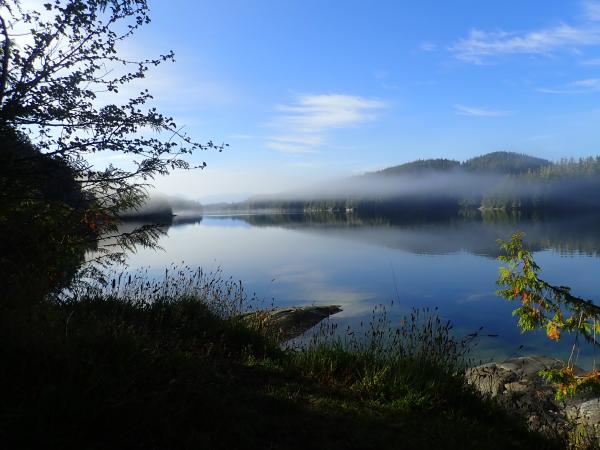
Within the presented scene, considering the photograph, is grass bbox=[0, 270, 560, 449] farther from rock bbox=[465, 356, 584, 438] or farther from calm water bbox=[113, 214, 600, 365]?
calm water bbox=[113, 214, 600, 365]

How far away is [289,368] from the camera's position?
6.84 m

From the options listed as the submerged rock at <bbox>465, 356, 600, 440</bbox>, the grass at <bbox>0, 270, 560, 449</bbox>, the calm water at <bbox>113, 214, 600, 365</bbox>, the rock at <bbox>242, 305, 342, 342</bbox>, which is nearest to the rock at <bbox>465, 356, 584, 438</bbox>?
the submerged rock at <bbox>465, 356, 600, 440</bbox>

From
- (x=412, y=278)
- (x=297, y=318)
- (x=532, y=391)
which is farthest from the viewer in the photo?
(x=412, y=278)

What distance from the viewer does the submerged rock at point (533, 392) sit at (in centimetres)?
927

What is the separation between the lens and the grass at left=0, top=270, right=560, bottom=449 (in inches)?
143

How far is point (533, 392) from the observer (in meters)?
11.2

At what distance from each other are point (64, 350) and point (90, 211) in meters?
3.15

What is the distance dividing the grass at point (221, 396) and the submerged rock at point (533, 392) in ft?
9.47

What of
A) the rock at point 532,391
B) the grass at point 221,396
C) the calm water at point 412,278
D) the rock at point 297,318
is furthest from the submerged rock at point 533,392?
the rock at point 297,318

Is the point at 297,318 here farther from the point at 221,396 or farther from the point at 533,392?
the point at 221,396

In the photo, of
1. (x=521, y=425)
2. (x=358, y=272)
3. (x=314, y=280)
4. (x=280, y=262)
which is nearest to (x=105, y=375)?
(x=521, y=425)

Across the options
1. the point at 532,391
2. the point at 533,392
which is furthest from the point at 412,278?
the point at 533,392

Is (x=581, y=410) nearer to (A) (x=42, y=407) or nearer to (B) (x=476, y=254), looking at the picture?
(A) (x=42, y=407)

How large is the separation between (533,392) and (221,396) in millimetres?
10140
